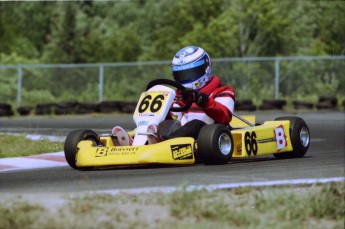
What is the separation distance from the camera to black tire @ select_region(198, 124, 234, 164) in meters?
9.00

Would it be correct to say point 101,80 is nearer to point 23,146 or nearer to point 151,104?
point 23,146

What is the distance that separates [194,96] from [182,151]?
1.86 feet

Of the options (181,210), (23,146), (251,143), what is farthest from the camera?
(23,146)

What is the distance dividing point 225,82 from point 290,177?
1729cm

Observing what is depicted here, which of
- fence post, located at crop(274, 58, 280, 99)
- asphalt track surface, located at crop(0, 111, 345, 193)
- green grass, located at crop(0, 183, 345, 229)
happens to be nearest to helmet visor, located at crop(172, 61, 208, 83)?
asphalt track surface, located at crop(0, 111, 345, 193)

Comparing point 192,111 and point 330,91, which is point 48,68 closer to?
point 330,91

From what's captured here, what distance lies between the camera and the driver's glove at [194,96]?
30.1ft

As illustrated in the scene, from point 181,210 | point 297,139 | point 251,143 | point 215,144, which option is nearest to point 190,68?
point 251,143

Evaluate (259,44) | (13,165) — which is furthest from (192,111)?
(259,44)

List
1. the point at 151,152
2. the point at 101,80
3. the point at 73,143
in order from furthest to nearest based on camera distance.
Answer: the point at 101,80 < the point at 73,143 < the point at 151,152

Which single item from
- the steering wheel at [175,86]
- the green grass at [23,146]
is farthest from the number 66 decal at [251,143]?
the green grass at [23,146]

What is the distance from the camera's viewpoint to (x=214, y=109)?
374 inches

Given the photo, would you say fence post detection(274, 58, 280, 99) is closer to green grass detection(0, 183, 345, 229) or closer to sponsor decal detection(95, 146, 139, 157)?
sponsor decal detection(95, 146, 139, 157)

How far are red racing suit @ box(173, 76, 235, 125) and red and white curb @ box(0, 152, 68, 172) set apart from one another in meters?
1.59
